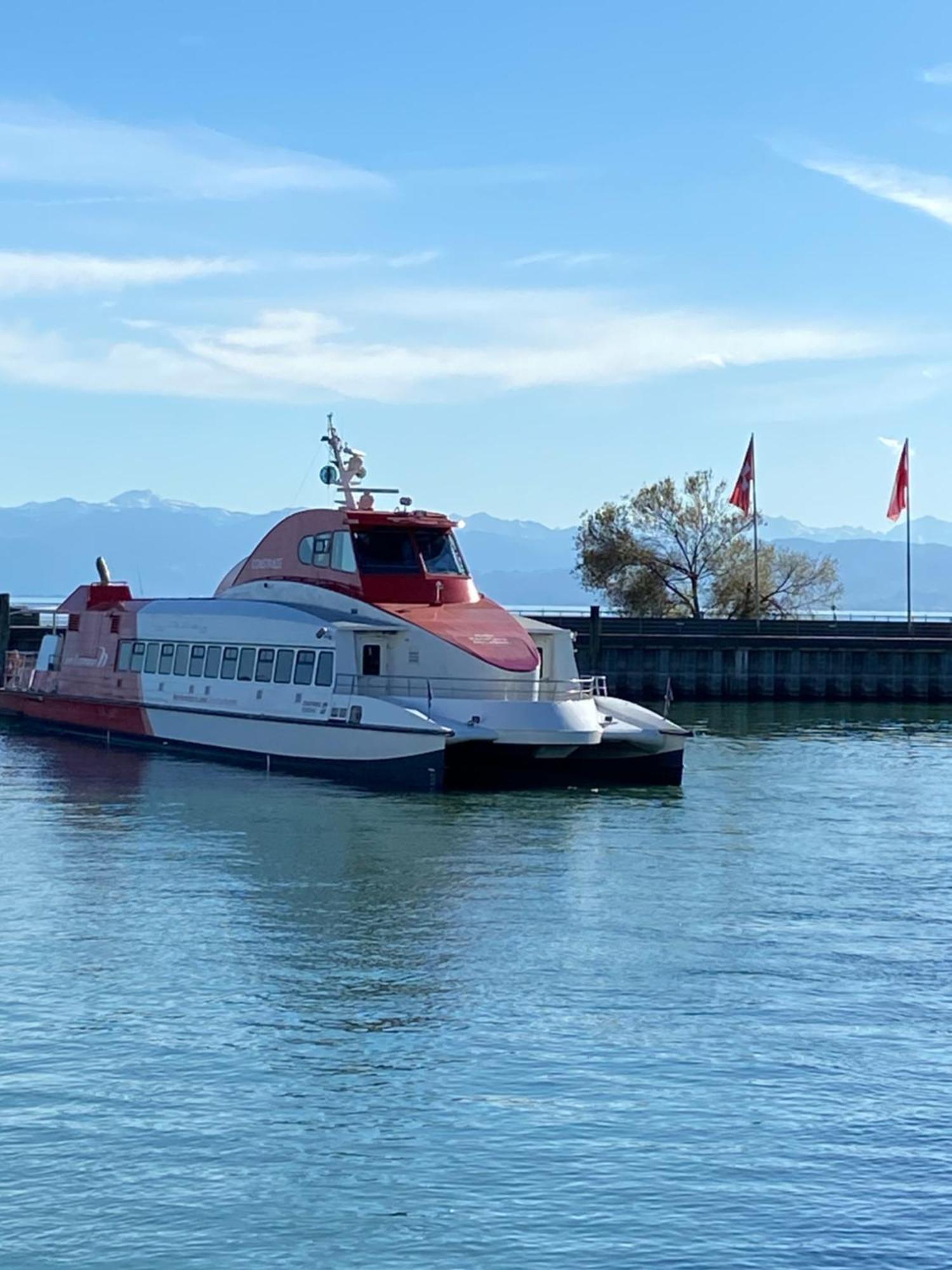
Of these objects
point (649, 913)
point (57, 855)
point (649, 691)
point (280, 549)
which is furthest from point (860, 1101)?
point (649, 691)

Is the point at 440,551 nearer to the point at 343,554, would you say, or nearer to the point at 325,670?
the point at 343,554

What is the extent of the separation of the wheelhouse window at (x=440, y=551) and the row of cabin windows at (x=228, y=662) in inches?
140

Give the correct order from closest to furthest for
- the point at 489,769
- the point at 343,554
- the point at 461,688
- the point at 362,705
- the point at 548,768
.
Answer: the point at 489,769, the point at 548,768, the point at 461,688, the point at 362,705, the point at 343,554

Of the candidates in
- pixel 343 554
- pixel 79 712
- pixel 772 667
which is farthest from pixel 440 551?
pixel 772 667

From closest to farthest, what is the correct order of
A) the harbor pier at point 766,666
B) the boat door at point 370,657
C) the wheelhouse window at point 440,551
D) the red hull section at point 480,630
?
the red hull section at point 480,630 < the boat door at point 370,657 < the wheelhouse window at point 440,551 < the harbor pier at point 766,666

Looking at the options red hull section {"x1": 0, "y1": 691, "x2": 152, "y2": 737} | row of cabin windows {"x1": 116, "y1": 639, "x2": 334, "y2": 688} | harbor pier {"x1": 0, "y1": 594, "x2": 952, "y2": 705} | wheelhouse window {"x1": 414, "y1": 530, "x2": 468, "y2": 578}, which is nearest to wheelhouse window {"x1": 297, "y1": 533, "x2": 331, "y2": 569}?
wheelhouse window {"x1": 414, "y1": 530, "x2": 468, "y2": 578}

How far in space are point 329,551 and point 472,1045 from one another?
23840mm

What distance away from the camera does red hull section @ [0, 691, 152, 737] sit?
4488cm

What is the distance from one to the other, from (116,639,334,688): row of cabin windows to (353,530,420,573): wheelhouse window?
8.19 ft

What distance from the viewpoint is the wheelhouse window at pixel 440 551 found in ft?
130

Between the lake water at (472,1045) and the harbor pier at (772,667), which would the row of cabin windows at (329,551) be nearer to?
the lake water at (472,1045)

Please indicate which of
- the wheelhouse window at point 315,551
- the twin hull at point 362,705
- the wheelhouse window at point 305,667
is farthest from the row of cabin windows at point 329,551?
the wheelhouse window at point 305,667

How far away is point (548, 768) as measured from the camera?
35.8m

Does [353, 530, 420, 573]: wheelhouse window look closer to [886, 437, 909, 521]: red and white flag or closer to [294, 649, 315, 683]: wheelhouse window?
[294, 649, 315, 683]: wheelhouse window
